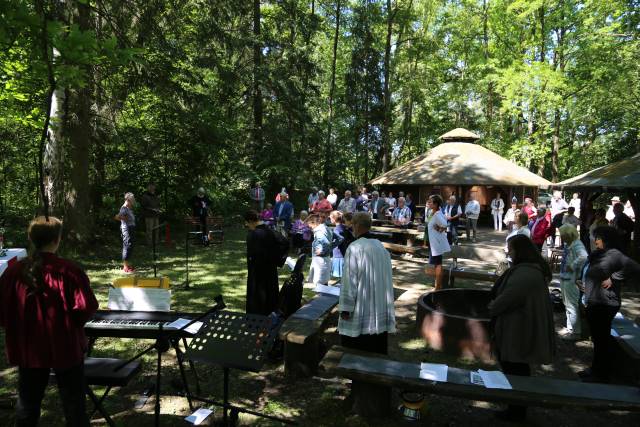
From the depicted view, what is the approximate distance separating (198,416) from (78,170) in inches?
385

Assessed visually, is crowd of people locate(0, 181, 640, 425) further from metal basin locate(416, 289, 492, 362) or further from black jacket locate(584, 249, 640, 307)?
metal basin locate(416, 289, 492, 362)

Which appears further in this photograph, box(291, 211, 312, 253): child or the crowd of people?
box(291, 211, 312, 253): child

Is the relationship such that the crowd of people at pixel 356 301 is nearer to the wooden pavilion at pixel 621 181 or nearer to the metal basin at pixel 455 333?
the metal basin at pixel 455 333

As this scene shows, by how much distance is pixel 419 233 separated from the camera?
13.9 m

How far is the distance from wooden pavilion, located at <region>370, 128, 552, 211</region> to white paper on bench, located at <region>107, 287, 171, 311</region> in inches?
664

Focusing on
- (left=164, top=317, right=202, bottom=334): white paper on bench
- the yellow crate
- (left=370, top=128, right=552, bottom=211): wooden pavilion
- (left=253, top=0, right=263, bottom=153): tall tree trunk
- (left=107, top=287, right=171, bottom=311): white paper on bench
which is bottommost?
(left=164, top=317, right=202, bottom=334): white paper on bench

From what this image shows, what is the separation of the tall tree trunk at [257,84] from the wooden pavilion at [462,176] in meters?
6.59

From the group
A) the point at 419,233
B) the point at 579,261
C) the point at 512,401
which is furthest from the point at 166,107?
the point at 512,401

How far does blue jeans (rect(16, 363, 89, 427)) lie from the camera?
Answer: 289cm

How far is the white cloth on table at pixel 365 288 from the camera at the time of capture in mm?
4078

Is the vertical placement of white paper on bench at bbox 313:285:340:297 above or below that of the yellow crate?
below

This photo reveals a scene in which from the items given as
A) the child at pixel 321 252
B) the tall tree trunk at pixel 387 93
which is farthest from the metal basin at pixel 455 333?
the tall tree trunk at pixel 387 93

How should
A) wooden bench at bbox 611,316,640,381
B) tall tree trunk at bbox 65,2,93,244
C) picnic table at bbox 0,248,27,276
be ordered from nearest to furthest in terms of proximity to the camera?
1. wooden bench at bbox 611,316,640,381
2. picnic table at bbox 0,248,27,276
3. tall tree trunk at bbox 65,2,93,244

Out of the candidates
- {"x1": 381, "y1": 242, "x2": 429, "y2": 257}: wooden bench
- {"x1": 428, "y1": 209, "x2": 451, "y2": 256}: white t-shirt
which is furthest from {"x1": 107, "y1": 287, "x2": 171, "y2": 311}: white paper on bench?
{"x1": 381, "y1": 242, "x2": 429, "y2": 257}: wooden bench
